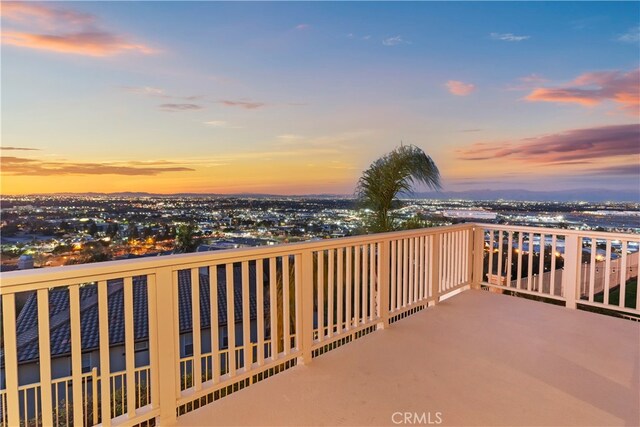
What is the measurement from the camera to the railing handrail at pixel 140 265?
1.32m

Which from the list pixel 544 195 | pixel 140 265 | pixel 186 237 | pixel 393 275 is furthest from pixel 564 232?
pixel 140 265

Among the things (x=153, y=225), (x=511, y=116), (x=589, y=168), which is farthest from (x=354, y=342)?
(x=589, y=168)

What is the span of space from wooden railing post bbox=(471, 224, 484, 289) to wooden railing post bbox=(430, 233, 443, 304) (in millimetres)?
892

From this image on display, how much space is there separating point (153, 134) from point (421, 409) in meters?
6.41

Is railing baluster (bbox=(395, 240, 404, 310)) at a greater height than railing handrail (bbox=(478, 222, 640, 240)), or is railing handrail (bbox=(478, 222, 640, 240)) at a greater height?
railing handrail (bbox=(478, 222, 640, 240))

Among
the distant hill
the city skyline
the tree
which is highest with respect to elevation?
the city skyline

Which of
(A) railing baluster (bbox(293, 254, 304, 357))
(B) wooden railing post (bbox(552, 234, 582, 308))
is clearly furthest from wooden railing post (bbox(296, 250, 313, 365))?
(B) wooden railing post (bbox(552, 234, 582, 308))

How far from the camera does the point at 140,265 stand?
1641 mm

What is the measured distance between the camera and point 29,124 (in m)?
5.18

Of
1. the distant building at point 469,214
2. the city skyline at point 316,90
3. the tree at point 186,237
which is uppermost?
the city skyline at point 316,90

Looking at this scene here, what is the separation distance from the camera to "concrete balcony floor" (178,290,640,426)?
1873 mm

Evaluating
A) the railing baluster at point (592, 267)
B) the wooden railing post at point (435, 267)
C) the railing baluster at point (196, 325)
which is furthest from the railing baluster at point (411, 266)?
the railing baluster at point (196, 325)

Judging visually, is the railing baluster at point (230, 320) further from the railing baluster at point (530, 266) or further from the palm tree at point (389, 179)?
the railing baluster at point (530, 266)

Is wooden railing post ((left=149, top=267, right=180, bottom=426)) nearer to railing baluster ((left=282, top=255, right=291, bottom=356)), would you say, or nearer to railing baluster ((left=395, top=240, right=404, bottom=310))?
railing baluster ((left=282, top=255, right=291, bottom=356))
